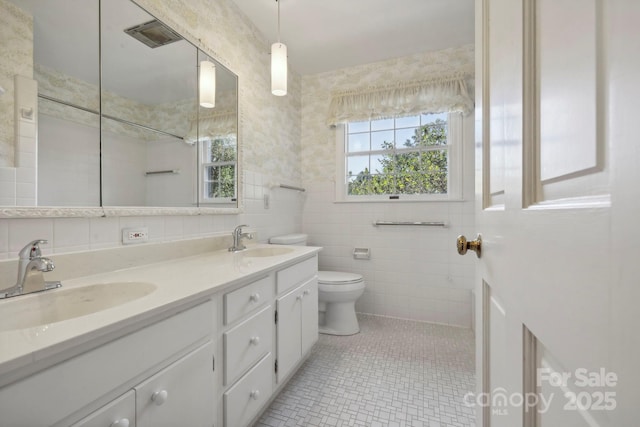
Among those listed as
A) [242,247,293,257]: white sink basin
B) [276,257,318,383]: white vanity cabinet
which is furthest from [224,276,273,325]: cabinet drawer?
[242,247,293,257]: white sink basin

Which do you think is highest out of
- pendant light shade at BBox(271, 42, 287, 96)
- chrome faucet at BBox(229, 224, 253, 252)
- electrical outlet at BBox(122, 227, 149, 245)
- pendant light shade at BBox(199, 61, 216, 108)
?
pendant light shade at BBox(271, 42, 287, 96)

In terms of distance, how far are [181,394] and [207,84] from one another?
1.68 m

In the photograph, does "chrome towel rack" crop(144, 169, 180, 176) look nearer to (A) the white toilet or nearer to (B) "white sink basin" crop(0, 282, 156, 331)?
(B) "white sink basin" crop(0, 282, 156, 331)

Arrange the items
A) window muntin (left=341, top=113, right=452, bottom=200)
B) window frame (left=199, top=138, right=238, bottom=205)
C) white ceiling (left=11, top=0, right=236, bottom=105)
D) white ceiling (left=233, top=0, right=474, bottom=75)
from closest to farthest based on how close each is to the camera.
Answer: white ceiling (left=11, top=0, right=236, bottom=105), window frame (left=199, top=138, right=238, bottom=205), white ceiling (left=233, top=0, right=474, bottom=75), window muntin (left=341, top=113, right=452, bottom=200)

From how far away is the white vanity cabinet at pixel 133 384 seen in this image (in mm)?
549

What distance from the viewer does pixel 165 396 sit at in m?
0.79

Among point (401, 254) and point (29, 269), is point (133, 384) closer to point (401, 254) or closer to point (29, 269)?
point (29, 269)

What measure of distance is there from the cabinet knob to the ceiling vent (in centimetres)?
155

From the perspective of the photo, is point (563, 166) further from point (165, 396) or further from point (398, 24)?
point (398, 24)

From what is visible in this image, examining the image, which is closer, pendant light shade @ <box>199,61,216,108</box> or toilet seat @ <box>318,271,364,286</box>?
pendant light shade @ <box>199,61,216,108</box>

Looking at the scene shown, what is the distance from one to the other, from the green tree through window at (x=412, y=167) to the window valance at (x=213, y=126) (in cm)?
140

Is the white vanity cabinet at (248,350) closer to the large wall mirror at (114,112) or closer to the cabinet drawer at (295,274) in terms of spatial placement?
the cabinet drawer at (295,274)

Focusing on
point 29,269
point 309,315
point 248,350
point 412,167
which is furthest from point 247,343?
point 412,167

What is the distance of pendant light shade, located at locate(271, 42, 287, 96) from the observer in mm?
1848
